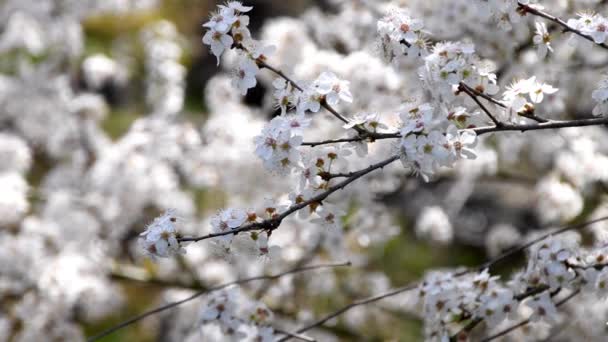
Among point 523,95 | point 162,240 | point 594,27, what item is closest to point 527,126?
point 523,95

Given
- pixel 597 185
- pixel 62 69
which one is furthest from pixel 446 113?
pixel 62 69

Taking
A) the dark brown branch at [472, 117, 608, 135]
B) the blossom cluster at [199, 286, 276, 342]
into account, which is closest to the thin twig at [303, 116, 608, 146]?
the dark brown branch at [472, 117, 608, 135]

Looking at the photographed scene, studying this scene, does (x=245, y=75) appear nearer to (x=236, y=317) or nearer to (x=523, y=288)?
(x=236, y=317)

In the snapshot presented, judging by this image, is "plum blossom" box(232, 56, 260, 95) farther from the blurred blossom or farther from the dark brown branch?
the blurred blossom

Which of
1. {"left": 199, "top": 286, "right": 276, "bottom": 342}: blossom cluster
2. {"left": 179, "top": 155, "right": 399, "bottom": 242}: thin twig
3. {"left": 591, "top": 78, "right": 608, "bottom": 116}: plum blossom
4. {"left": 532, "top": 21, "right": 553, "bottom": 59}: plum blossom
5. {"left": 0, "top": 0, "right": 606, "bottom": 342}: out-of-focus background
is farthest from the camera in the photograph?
{"left": 0, "top": 0, "right": 606, "bottom": 342}: out-of-focus background

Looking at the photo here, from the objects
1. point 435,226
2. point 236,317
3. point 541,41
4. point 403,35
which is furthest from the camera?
point 435,226

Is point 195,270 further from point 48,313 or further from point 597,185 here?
point 597,185

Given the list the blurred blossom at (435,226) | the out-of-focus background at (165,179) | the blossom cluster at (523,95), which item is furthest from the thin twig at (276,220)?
the blurred blossom at (435,226)

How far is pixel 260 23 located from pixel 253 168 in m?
7.82

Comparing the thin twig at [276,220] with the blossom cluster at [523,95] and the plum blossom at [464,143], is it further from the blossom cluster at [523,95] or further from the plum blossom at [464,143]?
the blossom cluster at [523,95]

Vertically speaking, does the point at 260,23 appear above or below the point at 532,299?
above

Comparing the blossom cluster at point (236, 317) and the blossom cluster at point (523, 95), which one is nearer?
the blossom cluster at point (523, 95)

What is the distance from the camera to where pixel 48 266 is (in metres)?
4.54

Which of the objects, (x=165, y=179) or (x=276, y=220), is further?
(x=165, y=179)
